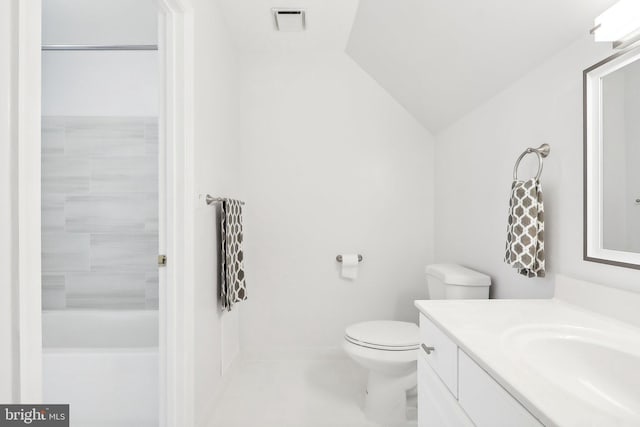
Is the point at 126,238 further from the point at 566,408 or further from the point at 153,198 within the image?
the point at 566,408

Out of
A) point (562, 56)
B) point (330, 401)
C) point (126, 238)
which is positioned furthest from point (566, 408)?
point (126, 238)

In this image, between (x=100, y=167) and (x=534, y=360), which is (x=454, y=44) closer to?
(x=534, y=360)

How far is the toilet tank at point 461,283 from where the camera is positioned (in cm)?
173

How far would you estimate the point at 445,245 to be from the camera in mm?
2354

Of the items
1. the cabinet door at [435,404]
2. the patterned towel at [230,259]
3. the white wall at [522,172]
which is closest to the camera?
the cabinet door at [435,404]

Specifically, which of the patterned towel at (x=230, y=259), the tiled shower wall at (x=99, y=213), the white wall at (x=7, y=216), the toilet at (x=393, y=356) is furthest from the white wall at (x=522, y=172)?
the tiled shower wall at (x=99, y=213)

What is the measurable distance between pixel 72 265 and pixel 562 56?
2.99 meters

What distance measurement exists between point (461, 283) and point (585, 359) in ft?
3.00

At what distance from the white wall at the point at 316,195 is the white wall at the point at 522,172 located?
1.51 ft

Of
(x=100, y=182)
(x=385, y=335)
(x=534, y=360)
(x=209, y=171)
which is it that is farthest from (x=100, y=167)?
(x=534, y=360)

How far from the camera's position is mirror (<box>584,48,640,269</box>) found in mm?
980

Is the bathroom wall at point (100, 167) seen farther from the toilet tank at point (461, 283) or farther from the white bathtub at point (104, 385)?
the toilet tank at point (461, 283)

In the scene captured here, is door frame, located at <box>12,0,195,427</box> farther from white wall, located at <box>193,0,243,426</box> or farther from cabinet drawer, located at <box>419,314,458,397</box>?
cabinet drawer, located at <box>419,314,458,397</box>

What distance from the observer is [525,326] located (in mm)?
931
